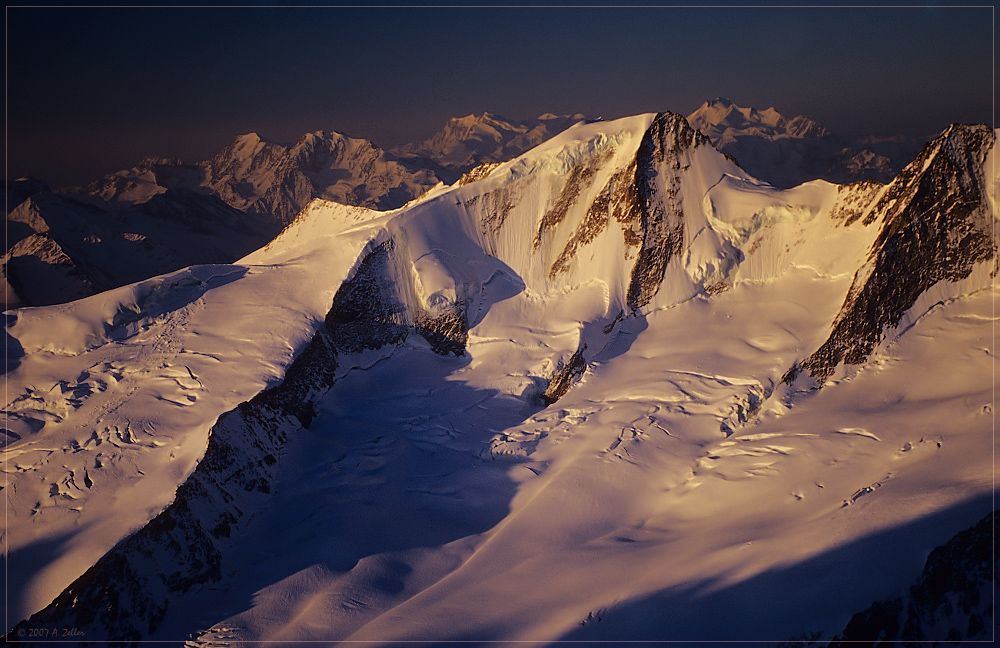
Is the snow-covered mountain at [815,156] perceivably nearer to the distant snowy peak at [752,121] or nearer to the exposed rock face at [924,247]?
the distant snowy peak at [752,121]

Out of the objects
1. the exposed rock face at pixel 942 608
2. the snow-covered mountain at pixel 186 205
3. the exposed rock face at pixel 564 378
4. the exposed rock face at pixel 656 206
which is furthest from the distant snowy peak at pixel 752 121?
the exposed rock face at pixel 942 608

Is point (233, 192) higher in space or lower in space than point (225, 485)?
higher

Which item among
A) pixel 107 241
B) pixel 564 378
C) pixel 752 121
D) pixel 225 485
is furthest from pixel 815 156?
pixel 225 485

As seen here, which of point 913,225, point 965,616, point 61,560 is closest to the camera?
point 965,616

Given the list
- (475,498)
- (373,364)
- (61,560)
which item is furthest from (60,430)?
(475,498)

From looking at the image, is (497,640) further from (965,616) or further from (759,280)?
(759,280)

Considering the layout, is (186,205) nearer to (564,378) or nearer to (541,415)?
(564,378)
